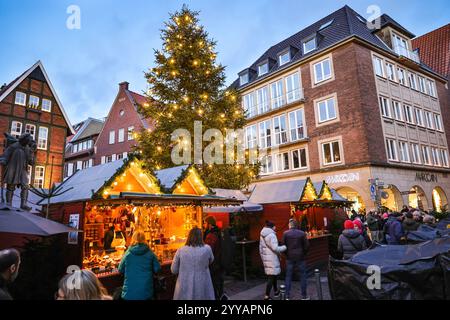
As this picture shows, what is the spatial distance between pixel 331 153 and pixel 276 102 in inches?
301

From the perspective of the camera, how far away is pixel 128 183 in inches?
329

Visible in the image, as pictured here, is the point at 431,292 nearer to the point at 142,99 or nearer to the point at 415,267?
the point at 415,267

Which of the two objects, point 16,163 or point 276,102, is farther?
point 276,102

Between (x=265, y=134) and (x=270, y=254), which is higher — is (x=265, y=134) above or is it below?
above

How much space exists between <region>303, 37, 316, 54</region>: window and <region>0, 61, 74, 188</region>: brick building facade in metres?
21.6

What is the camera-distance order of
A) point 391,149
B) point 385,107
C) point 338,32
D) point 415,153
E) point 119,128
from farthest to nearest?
point 119,128 < point 415,153 < point 338,32 < point 385,107 < point 391,149

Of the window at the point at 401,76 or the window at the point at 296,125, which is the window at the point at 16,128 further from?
the window at the point at 401,76

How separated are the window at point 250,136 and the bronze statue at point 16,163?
22755 millimetres

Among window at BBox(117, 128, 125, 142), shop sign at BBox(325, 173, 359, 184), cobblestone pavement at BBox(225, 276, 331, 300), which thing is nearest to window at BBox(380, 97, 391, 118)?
shop sign at BBox(325, 173, 359, 184)

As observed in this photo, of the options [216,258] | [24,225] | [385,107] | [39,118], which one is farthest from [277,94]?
[24,225]

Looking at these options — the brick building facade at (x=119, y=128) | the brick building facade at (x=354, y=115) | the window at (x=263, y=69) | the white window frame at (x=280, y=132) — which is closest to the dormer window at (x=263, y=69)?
the window at (x=263, y=69)

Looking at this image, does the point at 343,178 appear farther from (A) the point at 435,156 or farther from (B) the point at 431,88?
(B) the point at 431,88

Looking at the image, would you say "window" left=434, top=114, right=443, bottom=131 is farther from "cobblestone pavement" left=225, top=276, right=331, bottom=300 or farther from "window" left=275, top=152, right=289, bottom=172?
"cobblestone pavement" left=225, top=276, right=331, bottom=300
